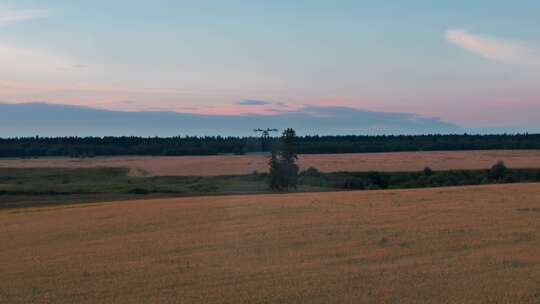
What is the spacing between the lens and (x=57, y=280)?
15070 millimetres

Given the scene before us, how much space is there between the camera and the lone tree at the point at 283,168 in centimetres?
6258

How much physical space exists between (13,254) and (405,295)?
36.2 feet

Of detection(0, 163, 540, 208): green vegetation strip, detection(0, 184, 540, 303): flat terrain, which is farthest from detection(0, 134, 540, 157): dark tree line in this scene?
detection(0, 184, 540, 303): flat terrain

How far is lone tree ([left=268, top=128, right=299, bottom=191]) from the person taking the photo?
62.6 metres

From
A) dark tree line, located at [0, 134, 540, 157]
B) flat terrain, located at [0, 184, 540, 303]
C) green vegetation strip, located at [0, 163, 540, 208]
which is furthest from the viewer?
dark tree line, located at [0, 134, 540, 157]

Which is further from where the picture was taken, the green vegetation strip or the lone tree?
the lone tree

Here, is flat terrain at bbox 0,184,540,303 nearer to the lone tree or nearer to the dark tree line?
the lone tree

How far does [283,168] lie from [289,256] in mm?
46029

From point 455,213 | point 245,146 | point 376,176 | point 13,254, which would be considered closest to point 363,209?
point 455,213

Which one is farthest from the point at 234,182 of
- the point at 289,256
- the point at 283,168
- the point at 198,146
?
the point at 198,146

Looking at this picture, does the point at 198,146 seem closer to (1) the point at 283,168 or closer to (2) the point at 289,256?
(1) the point at 283,168

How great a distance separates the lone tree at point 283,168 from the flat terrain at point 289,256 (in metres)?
34.4

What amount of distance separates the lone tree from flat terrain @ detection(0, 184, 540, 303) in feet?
113

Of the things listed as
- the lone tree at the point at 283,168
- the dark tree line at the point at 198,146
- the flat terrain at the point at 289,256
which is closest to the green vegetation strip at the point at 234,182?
the lone tree at the point at 283,168
